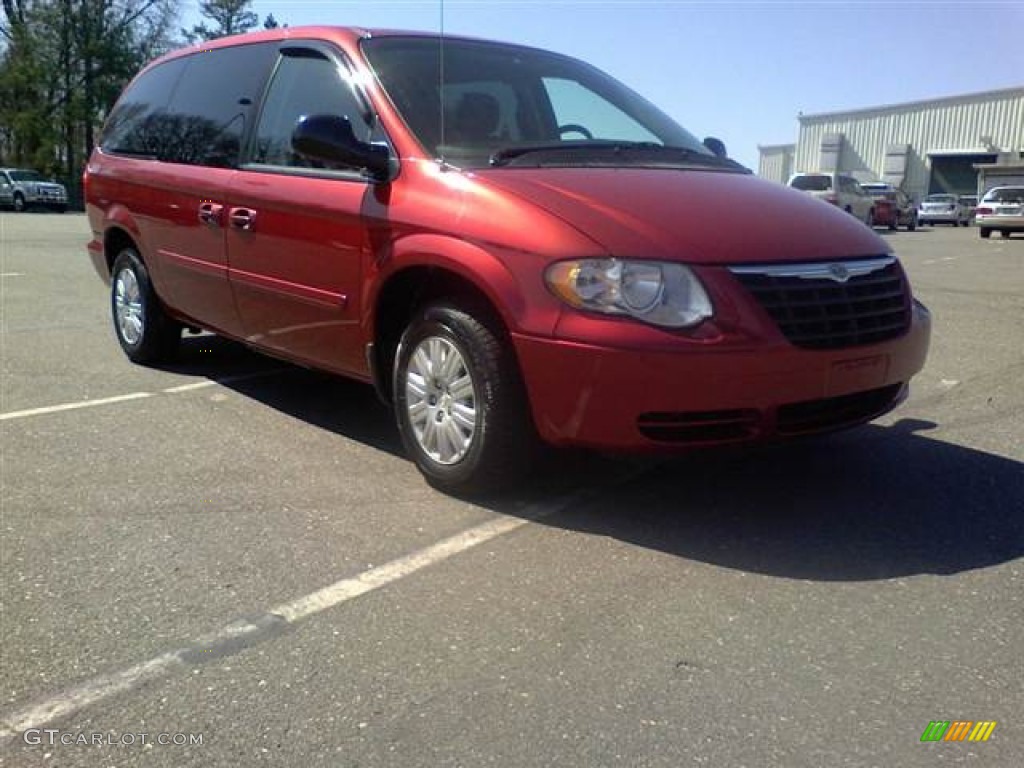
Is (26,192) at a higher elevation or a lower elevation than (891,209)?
lower

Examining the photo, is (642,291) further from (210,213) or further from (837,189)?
(837,189)

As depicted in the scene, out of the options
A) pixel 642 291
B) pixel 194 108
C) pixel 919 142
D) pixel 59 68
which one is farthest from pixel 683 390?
pixel 919 142

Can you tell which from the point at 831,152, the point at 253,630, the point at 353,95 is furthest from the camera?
the point at 831,152

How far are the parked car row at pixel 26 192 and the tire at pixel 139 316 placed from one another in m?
33.5

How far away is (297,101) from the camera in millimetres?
4730

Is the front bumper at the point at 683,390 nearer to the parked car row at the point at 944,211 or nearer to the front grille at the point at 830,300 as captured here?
the front grille at the point at 830,300

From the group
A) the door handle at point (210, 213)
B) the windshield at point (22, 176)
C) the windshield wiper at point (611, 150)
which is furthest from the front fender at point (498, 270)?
the windshield at point (22, 176)

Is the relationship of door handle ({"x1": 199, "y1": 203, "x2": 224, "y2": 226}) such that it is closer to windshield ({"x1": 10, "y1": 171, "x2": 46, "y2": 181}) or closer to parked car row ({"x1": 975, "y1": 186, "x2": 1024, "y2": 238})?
parked car row ({"x1": 975, "y1": 186, "x2": 1024, "y2": 238})

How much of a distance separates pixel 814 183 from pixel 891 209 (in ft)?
22.8

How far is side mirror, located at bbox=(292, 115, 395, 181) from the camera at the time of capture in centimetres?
392

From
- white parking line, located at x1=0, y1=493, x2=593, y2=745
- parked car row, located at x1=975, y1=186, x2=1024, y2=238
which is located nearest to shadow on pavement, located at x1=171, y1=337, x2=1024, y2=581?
white parking line, located at x1=0, y1=493, x2=593, y2=745

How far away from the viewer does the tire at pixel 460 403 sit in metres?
3.64

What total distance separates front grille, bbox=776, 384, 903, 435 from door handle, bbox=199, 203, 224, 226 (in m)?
2.99

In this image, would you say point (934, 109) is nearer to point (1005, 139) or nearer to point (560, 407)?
point (1005, 139)
